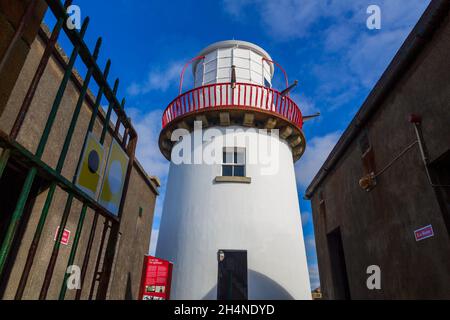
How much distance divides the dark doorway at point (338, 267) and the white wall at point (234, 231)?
4.83 ft

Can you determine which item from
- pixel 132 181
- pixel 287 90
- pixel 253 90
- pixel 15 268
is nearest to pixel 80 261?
pixel 15 268

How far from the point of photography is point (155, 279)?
740cm

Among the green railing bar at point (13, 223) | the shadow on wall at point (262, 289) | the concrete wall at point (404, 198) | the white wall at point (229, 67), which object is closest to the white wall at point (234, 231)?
the shadow on wall at point (262, 289)

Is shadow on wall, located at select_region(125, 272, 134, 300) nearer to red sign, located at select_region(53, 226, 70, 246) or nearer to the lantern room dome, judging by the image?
red sign, located at select_region(53, 226, 70, 246)

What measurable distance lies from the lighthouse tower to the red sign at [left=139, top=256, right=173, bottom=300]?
3.31 ft

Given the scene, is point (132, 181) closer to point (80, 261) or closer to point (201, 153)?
point (80, 261)

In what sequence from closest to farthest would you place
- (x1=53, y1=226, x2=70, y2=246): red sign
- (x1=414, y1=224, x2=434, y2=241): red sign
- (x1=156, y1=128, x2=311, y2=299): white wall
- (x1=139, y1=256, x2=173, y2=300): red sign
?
(x1=414, y1=224, x2=434, y2=241): red sign → (x1=53, y1=226, x2=70, y2=246): red sign → (x1=139, y1=256, x2=173, y2=300): red sign → (x1=156, y1=128, x2=311, y2=299): white wall

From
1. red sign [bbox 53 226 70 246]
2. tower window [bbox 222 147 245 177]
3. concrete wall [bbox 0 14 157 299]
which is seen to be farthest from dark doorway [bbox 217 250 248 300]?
red sign [bbox 53 226 70 246]

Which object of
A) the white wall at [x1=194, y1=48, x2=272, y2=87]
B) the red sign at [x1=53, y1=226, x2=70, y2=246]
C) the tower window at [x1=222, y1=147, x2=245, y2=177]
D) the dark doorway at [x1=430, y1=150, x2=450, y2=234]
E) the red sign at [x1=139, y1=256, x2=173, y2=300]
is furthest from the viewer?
the white wall at [x1=194, y1=48, x2=272, y2=87]

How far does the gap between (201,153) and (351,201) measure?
561 centimetres

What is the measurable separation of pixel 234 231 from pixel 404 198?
5.34 meters

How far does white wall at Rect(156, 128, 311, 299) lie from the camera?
8.24 meters

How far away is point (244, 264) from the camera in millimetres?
8469

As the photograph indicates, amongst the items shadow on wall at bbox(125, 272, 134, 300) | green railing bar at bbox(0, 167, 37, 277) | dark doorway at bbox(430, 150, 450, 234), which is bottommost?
shadow on wall at bbox(125, 272, 134, 300)
